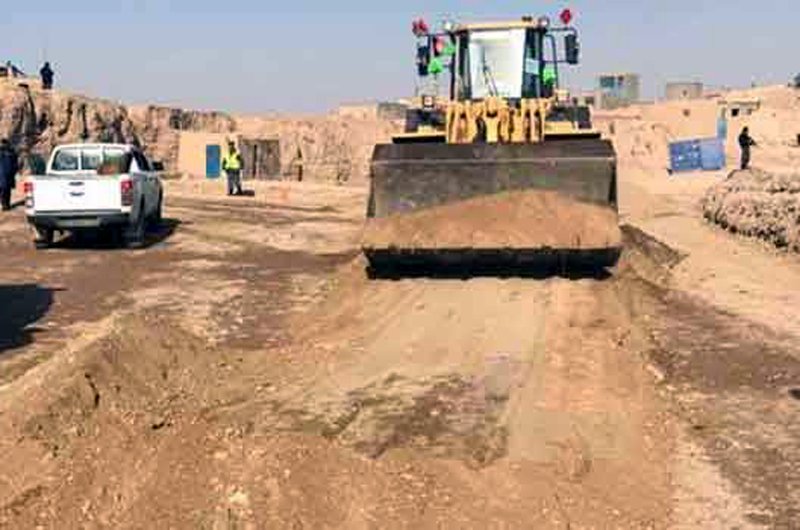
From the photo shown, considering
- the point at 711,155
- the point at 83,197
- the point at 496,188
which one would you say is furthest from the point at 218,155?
the point at 496,188

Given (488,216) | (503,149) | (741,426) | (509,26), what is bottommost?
(741,426)

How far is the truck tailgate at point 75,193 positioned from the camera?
18.4 m

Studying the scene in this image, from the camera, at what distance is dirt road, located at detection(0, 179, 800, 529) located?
5617 mm

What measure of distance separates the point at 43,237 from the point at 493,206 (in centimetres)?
956

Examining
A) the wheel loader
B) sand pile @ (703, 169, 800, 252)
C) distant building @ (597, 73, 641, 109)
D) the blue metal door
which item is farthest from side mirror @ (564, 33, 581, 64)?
distant building @ (597, 73, 641, 109)

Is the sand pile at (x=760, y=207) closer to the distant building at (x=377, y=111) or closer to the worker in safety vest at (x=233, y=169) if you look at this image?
the worker in safety vest at (x=233, y=169)

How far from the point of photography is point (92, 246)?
764 inches

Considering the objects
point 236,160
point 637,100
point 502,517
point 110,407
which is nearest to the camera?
point 502,517

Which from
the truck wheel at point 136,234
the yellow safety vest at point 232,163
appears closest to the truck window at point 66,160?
the truck wheel at point 136,234

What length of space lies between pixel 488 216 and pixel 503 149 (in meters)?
1.15

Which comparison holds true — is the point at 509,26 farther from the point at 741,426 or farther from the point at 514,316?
the point at 741,426

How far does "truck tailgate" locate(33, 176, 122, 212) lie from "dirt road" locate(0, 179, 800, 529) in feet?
14.7

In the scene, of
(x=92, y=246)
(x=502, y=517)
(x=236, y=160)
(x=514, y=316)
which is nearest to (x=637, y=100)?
(x=236, y=160)

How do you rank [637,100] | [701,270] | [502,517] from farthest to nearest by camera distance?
[637,100] < [701,270] < [502,517]
